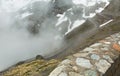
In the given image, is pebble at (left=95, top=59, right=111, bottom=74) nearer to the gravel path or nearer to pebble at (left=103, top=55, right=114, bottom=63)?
the gravel path

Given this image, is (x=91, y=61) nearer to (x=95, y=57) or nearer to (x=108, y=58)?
(x=95, y=57)

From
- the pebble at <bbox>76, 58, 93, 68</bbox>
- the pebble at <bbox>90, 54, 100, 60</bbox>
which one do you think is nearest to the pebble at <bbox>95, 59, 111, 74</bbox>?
the pebble at <bbox>90, 54, 100, 60</bbox>

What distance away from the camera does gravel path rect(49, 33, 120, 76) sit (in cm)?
883

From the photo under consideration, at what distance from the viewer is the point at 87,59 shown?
9.28 metres

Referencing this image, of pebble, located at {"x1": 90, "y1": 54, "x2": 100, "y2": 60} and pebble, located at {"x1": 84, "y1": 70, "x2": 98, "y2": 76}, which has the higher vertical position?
pebble, located at {"x1": 90, "y1": 54, "x2": 100, "y2": 60}

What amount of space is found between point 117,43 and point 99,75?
1948 mm

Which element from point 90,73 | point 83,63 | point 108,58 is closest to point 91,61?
point 83,63

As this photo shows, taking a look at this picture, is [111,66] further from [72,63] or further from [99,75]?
[72,63]

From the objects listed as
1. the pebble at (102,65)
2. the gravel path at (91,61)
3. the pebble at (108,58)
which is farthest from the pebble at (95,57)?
the pebble at (108,58)

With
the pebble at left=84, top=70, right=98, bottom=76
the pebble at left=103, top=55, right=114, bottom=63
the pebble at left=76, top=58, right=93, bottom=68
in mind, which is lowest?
the pebble at left=84, top=70, right=98, bottom=76

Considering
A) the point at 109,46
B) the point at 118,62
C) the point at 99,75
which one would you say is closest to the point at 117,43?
the point at 109,46

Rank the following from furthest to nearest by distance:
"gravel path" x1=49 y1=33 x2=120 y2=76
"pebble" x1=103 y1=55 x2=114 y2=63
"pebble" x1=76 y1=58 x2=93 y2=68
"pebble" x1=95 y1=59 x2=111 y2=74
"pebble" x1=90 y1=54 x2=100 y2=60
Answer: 1. "pebble" x1=103 y1=55 x2=114 y2=63
2. "pebble" x1=90 y1=54 x2=100 y2=60
3. "pebble" x1=95 y1=59 x2=111 y2=74
4. "pebble" x1=76 y1=58 x2=93 y2=68
5. "gravel path" x1=49 y1=33 x2=120 y2=76

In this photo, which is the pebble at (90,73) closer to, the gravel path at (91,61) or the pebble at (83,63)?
the gravel path at (91,61)

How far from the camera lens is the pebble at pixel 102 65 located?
30.0 ft
